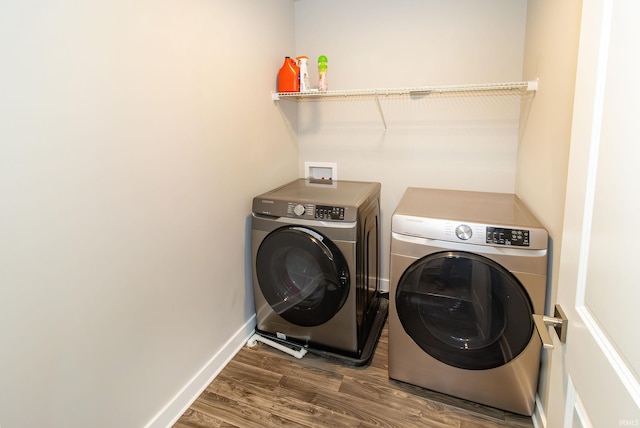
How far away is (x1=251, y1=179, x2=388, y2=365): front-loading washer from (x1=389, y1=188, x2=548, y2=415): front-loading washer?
0.24 meters

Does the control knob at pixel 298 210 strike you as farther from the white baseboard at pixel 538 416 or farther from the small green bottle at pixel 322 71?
the white baseboard at pixel 538 416

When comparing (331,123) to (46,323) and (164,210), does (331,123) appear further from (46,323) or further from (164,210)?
(46,323)

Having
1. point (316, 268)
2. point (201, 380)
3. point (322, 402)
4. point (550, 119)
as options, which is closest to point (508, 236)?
point (550, 119)

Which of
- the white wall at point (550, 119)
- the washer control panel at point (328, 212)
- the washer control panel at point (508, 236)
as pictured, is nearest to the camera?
the white wall at point (550, 119)

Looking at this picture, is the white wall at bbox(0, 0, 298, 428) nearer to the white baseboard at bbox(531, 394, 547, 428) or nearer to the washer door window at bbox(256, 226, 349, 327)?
the washer door window at bbox(256, 226, 349, 327)

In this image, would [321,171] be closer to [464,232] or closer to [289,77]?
[289,77]

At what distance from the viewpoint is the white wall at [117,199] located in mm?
974

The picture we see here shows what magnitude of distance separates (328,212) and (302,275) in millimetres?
407

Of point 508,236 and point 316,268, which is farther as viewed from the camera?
point 316,268

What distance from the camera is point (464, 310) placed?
149cm

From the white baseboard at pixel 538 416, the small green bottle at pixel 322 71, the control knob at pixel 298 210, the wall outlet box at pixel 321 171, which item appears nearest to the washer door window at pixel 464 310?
the white baseboard at pixel 538 416

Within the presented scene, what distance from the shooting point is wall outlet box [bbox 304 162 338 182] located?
100 inches

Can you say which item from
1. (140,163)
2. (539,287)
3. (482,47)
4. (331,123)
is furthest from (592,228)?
(331,123)

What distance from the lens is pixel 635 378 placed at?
512 millimetres
